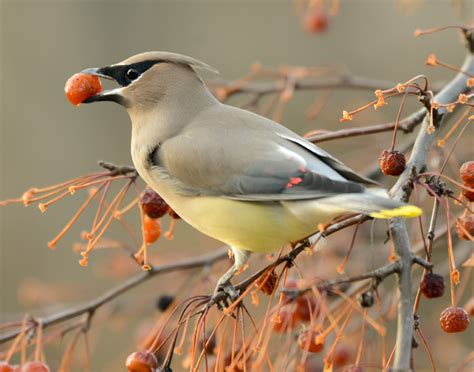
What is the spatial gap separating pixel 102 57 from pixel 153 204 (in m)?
7.25

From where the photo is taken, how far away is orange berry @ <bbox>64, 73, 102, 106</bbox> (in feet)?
11.8

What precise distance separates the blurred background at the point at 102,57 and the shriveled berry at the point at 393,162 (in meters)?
6.14

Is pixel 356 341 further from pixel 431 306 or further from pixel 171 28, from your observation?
pixel 171 28

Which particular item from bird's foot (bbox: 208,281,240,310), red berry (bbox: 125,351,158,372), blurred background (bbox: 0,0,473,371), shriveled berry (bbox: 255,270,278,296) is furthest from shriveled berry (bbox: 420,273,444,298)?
blurred background (bbox: 0,0,473,371)

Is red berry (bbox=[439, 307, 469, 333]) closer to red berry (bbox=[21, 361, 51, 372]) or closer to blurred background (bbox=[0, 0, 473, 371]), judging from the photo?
red berry (bbox=[21, 361, 51, 372])

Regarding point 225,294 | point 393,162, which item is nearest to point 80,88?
point 225,294

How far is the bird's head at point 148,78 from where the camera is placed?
3.74 meters

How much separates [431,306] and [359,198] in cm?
467

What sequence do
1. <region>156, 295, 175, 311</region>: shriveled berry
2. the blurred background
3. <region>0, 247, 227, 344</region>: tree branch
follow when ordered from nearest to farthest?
<region>0, 247, 227, 344</region>: tree branch → <region>156, 295, 175, 311</region>: shriveled berry → the blurred background

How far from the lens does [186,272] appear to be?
15.4 feet

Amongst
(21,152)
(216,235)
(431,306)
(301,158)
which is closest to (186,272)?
(216,235)

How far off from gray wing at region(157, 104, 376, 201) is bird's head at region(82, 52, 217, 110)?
0.78ft

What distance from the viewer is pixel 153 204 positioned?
3.52 meters

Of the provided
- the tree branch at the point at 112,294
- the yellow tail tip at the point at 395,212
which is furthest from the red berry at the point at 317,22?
the yellow tail tip at the point at 395,212
